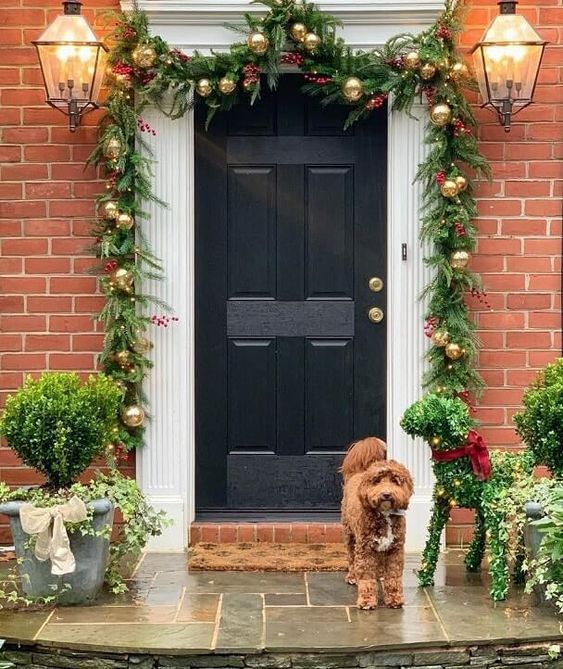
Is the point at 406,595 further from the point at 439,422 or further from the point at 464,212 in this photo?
the point at 464,212

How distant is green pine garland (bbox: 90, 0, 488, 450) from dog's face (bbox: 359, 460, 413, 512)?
3.81ft

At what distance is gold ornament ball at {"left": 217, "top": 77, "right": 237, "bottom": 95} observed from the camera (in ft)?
18.7

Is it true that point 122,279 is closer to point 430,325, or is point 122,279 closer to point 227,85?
point 227,85

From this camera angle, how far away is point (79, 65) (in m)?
5.52

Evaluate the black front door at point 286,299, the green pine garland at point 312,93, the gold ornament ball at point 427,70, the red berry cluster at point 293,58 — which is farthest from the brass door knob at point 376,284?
the red berry cluster at point 293,58

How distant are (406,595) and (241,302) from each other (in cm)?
185

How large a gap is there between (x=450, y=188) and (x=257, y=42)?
1194 mm

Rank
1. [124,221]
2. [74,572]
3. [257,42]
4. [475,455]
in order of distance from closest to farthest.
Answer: [74,572] → [475,455] → [257,42] → [124,221]

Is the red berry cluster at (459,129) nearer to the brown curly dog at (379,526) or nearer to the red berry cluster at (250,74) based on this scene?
the red berry cluster at (250,74)

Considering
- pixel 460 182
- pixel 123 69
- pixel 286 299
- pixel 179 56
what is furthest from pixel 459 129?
pixel 123 69

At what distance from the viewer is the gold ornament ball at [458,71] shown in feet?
18.7

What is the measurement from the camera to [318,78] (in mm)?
5789

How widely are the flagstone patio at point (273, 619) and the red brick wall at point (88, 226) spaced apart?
1.22 m

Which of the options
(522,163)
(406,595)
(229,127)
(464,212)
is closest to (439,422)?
(406,595)
